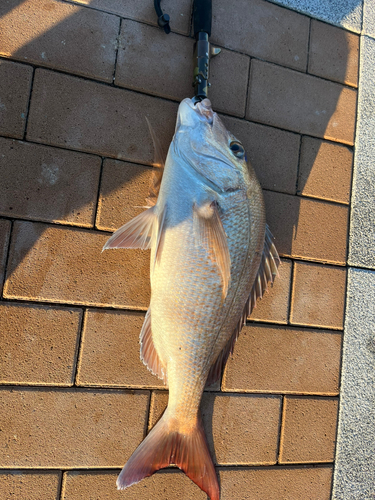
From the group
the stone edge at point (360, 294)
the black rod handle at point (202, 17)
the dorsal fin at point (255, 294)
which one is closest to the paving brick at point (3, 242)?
the dorsal fin at point (255, 294)

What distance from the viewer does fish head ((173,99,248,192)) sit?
6.49 ft

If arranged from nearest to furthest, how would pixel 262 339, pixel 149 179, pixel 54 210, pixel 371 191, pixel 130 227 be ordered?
1. pixel 130 227
2. pixel 54 210
3. pixel 149 179
4. pixel 262 339
5. pixel 371 191

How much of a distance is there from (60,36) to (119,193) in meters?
1.09

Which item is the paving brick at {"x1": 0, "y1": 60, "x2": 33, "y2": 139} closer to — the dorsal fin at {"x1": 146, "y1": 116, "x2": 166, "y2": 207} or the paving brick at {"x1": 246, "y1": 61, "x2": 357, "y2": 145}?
the dorsal fin at {"x1": 146, "y1": 116, "x2": 166, "y2": 207}

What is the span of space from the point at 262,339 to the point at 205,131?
58.7 inches

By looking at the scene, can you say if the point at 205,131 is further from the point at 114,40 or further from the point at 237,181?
the point at 114,40

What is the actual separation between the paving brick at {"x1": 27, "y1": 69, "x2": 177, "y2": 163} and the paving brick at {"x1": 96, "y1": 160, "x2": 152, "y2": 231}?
8cm

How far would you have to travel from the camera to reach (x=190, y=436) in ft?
6.69

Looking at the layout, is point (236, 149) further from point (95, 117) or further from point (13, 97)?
point (13, 97)

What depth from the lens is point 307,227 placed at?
2.59 m

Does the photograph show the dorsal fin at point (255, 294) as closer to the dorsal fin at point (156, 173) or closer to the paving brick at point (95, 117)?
the dorsal fin at point (156, 173)

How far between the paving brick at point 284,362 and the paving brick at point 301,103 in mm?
1595

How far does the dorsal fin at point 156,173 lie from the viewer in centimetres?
214

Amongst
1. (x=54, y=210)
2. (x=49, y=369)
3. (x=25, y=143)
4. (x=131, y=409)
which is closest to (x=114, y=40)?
(x=25, y=143)
